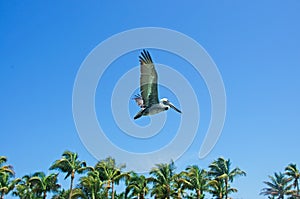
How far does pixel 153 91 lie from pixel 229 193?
34.9 metres

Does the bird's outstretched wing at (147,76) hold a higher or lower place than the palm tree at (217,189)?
lower

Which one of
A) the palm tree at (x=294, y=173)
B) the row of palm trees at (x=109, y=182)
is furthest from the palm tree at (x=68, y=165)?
the palm tree at (x=294, y=173)

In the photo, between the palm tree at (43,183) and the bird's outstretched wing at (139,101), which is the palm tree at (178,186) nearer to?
the palm tree at (43,183)

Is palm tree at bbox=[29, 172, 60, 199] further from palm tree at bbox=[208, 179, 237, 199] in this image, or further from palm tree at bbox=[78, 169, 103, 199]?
palm tree at bbox=[208, 179, 237, 199]

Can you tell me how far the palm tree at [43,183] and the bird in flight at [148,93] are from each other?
104 feet

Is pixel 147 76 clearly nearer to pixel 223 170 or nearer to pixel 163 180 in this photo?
pixel 163 180

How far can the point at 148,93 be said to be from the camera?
49.3ft

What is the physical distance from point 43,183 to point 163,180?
13532mm

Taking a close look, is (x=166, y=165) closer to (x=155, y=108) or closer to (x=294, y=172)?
(x=294, y=172)

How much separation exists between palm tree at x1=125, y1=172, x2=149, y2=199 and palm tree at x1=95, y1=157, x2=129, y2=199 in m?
1.07

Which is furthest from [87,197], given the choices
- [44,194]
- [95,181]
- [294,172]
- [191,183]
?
[294,172]

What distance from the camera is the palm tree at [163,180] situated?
4041 centimetres

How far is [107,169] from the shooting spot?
42.8 meters

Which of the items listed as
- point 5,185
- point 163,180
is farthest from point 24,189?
point 163,180
